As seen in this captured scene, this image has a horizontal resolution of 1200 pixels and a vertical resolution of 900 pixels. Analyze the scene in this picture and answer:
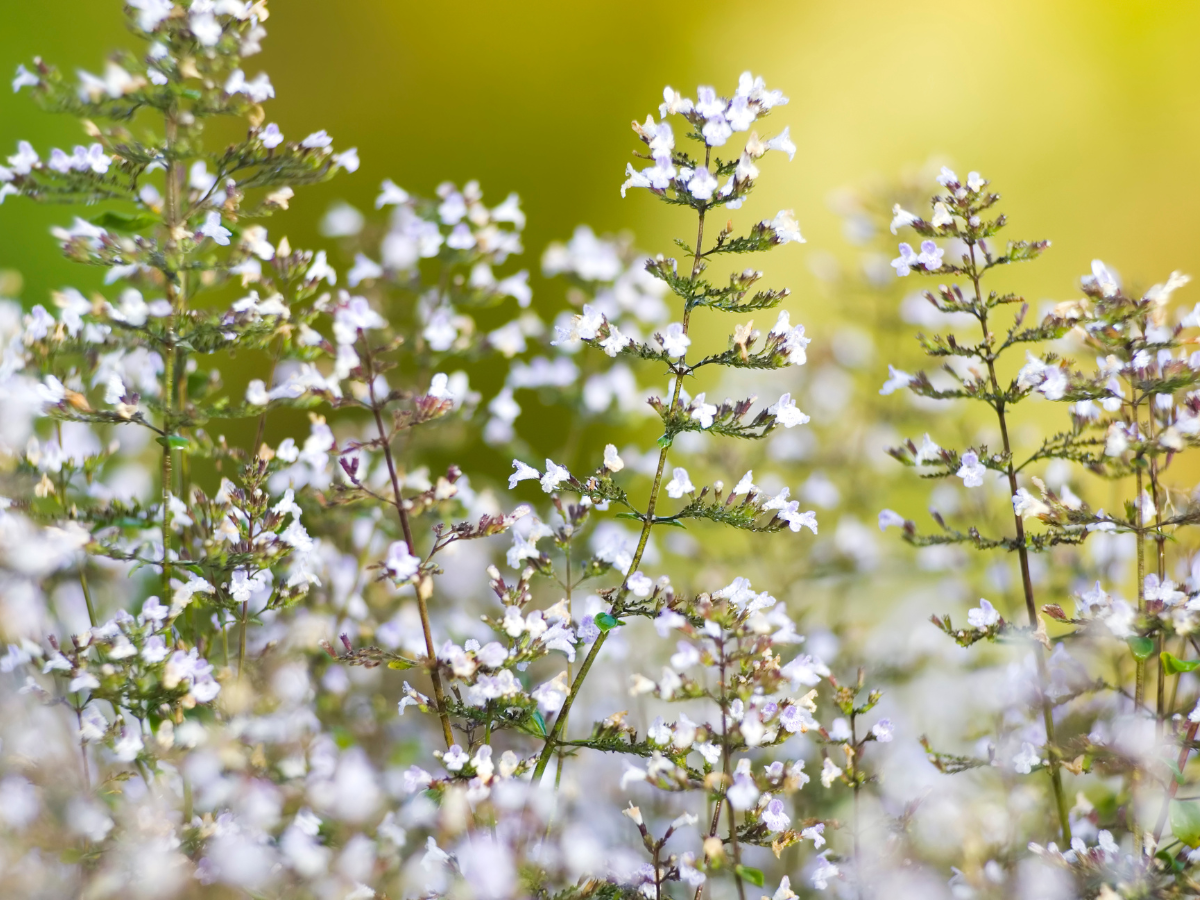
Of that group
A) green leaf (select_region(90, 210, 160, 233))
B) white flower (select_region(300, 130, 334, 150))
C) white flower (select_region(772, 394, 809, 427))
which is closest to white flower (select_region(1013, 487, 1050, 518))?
white flower (select_region(772, 394, 809, 427))

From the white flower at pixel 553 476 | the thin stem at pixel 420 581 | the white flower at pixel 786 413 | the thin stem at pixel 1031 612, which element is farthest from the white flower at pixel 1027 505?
the thin stem at pixel 420 581

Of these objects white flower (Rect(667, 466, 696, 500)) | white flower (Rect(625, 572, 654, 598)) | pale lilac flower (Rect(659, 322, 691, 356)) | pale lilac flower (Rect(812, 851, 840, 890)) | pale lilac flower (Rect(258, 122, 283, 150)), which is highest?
pale lilac flower (Rect(258, 122, 283, 150))

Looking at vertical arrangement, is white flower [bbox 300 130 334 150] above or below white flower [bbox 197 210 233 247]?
above

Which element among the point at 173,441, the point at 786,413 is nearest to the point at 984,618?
the point at 786,413

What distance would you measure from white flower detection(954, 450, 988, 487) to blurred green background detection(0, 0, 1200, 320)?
9.63ft

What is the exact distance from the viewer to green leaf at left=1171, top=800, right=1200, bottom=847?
1220 mm

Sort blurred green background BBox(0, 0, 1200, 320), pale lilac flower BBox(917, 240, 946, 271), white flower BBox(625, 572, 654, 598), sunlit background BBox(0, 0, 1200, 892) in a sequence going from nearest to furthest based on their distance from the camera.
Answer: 1. white flower BBox(625, 572, 654, 598)
2. pale lilac flower BBox(917, 240, 946, 271)
3. sunlit background BBox(0, 0, 1200, 892)
4. blurred green background BBox(0, 0, 1200, 320)

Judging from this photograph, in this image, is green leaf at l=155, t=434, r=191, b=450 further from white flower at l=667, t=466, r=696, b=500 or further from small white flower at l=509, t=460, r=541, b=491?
white flower at l=667, t=466, r=696, b=500

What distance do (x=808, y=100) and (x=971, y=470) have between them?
4073mm

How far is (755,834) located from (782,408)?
0.63m

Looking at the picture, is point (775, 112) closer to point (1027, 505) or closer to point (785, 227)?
point (785, 227)

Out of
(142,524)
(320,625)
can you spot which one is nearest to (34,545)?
(142,524)

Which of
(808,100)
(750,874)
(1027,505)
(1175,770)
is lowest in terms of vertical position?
(750,874)

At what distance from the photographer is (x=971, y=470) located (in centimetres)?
143
